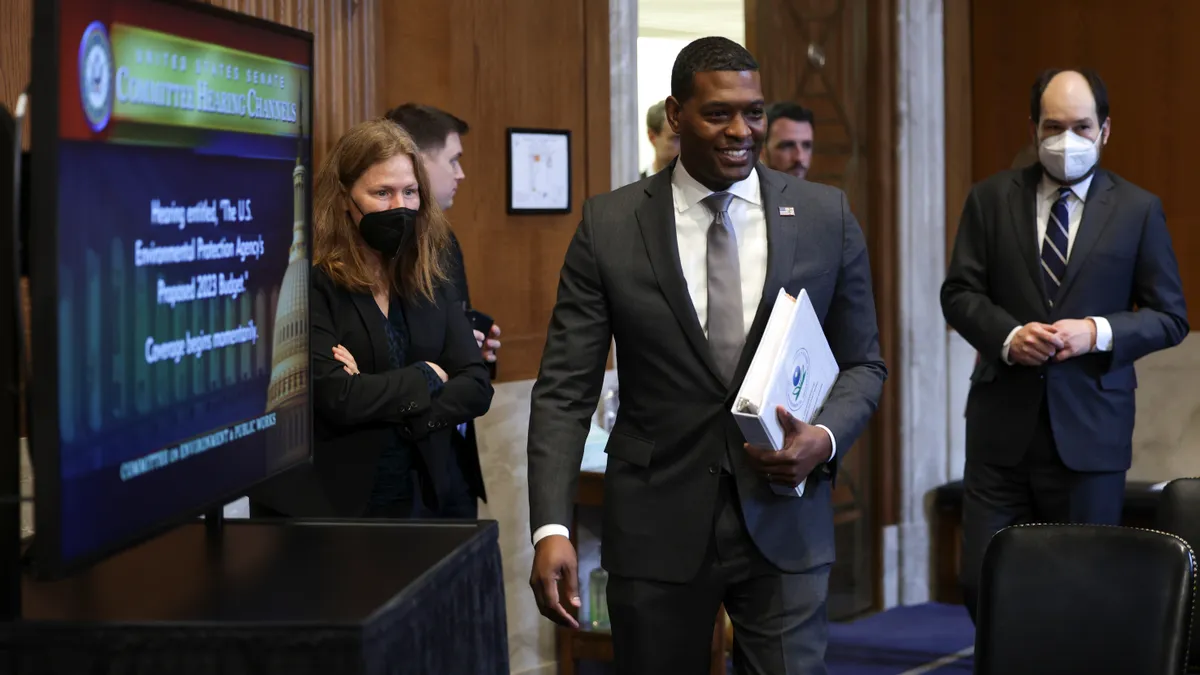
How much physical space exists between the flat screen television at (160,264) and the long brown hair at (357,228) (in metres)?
1.40

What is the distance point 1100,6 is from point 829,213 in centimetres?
438

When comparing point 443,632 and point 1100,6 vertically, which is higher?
point 1100,6

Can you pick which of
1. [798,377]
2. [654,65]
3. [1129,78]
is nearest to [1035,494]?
[798,377]

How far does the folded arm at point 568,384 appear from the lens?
284cm

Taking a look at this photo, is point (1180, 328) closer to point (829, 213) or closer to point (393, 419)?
point (829, 213)

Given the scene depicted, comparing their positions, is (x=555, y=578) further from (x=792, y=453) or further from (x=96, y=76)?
(x=96, y=76)

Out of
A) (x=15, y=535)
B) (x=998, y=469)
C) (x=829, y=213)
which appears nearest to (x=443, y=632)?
(x=15, y=535)

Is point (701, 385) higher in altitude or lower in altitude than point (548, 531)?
higher

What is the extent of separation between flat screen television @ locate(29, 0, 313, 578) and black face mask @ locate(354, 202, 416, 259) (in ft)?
4.64

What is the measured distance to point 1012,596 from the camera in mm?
2705

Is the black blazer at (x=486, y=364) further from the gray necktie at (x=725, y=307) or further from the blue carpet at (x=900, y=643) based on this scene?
the blue carpet at (x=900, y=643)

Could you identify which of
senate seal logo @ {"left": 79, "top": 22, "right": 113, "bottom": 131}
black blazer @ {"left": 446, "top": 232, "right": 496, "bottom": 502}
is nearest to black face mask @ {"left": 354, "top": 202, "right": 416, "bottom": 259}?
black blazer @ {"left": 446, "top": 232, "right": 496, "bottom": 502}

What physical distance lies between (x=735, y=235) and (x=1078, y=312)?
2.01 m

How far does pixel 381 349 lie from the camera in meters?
3.54
